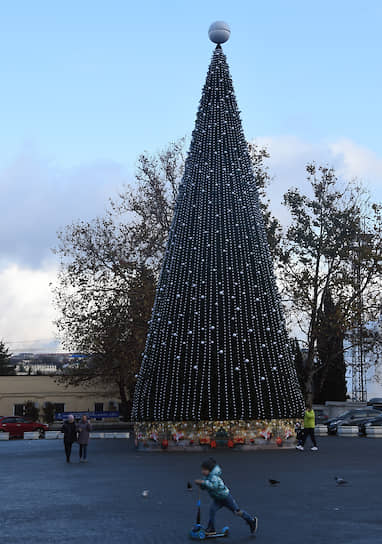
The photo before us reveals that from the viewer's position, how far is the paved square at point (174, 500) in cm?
834

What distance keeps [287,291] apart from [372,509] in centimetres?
2833

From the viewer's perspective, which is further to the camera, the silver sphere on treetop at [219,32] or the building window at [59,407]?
the building window at [59,407]

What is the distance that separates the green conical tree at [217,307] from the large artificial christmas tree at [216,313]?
31 mm

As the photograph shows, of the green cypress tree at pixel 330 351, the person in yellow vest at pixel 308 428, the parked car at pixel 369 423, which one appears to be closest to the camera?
the person in yellow vest at pixel 308 428

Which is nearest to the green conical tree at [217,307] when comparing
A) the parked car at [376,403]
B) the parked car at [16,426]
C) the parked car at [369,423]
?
the parked car at [369,423]

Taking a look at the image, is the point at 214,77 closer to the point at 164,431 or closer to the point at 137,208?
the point at 164,431

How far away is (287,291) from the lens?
38125mm

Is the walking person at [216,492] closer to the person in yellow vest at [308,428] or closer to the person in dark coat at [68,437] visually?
the person in dark coat at [68,437]

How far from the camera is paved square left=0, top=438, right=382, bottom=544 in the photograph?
8344 millimetres

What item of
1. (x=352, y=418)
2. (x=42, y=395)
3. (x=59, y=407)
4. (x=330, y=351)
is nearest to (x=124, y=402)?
(x=59, y=407)

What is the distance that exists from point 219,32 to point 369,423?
20062mm

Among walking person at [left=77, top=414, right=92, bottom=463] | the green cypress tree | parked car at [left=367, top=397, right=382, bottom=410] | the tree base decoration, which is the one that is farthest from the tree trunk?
walking person at [left=77, top=414, right=92, bottom=463]

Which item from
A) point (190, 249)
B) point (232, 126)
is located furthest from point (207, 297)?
point (232, 126)

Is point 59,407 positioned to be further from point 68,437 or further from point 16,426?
point 68,437
